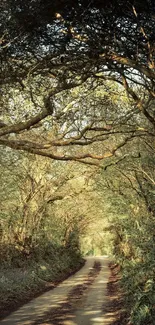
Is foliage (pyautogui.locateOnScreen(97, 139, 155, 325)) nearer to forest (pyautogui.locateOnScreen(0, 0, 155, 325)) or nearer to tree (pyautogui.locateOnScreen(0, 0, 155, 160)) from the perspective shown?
forest (pyautogui.locateOnScreen(0, 0, 155, 325))

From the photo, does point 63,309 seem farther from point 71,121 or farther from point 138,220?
point 71,121

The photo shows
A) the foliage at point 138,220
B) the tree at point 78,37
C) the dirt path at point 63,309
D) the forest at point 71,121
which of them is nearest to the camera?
the tree at point 78,37

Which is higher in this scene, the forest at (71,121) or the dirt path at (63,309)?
the forest at (71,121)

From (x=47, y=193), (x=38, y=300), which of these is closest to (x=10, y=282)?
(x=38, y=300)

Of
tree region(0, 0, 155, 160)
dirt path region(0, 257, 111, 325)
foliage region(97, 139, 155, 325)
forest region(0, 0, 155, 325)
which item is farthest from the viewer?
dirt path region(0, 257, 111, 325)

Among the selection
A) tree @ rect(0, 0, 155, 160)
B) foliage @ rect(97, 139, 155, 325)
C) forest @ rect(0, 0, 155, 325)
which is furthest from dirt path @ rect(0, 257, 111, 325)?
tree @ rect(0, 0, 155, 160)

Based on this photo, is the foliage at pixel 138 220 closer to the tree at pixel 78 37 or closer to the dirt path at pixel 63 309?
the dirt path at pixel 63 309

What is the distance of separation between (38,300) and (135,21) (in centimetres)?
1203

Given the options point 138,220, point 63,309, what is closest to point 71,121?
point 63,309

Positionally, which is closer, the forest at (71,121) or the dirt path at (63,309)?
the forest at (71,121)

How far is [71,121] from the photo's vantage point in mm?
11227

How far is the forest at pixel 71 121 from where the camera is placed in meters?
6.30

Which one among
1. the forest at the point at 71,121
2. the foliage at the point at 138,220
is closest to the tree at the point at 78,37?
the forest at the point at 71,121

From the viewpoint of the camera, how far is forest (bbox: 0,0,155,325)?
248 inches
